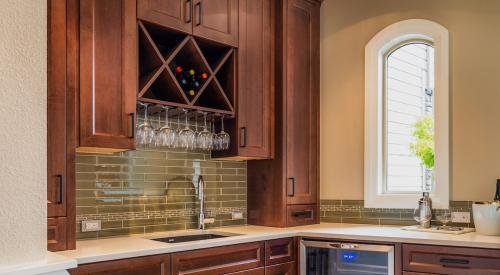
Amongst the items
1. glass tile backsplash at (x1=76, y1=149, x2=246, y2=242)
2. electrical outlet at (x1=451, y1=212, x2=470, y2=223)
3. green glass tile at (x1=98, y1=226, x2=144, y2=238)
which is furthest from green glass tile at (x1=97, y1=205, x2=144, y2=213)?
electrical outlet at (x1=451, y1=212, x2=470, y2=223)

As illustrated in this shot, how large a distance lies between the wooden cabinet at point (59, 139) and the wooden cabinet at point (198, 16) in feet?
1.90

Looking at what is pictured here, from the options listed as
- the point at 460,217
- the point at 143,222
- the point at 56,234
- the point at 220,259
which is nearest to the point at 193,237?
the point at 143,222

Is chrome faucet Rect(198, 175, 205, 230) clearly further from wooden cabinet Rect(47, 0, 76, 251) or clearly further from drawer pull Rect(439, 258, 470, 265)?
drawer pull Rect(439, 258, 470, 265)

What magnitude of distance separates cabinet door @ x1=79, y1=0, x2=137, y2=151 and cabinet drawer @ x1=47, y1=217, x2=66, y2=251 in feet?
1.40

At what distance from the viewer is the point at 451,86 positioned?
379 cm

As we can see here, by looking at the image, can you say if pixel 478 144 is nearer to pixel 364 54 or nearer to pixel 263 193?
pixel 364 54

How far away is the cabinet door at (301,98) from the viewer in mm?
3969

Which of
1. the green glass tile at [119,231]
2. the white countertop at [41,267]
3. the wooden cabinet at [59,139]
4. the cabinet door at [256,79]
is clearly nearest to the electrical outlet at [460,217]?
the cabinet door at [256,79]

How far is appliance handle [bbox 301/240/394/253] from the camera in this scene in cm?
329

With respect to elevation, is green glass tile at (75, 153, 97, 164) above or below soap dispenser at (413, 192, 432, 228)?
above

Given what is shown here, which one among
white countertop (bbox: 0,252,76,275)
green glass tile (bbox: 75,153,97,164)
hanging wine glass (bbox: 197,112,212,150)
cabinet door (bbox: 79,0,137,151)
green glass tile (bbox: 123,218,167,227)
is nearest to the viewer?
white countertop (bbox: 0,252,76,275)

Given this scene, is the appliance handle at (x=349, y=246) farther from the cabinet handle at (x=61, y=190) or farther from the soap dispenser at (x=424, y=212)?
the cabinet handle at (x=61, y=190)

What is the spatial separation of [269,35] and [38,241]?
2.63 metres

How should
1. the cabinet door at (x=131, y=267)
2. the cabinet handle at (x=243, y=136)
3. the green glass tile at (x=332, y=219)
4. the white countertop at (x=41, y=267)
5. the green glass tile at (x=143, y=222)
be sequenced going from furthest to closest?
the green glass tile at (x=332, y=219), the cabinet handle at (x=243, y=136), the green glass tile at (x=143, y=222), the cabinet door at (x=131, y=267), the white countertop at (x=41, y=267)
